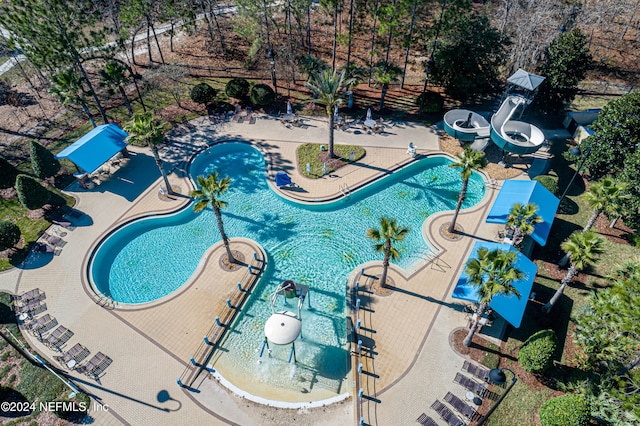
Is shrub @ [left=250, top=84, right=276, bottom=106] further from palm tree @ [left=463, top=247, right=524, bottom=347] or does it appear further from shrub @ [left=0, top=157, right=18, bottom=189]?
palm tree @ [left=463, top=247, right=524, bottom=347]

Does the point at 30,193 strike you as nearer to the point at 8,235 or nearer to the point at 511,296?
the point at 8,235

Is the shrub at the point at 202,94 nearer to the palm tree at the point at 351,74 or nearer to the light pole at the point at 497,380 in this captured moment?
the palm tree at the point at 351,74

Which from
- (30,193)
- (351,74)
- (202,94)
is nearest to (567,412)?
(351,74)

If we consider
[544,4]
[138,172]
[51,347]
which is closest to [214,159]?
[138,172]

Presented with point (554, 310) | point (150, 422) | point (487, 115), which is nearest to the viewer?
point (150, 422)

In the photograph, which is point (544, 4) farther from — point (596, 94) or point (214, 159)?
point (214, 159)

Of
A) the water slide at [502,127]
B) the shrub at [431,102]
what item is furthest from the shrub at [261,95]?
the water slide at [502,127]
